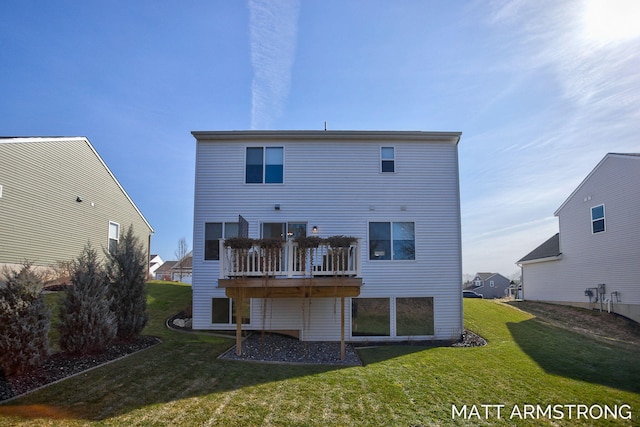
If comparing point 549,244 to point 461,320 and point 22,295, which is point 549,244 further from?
point 22,295

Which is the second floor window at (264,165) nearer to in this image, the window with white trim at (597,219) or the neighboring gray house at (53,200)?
the neighboring gray house at (53,200)

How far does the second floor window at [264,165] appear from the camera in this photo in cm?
1204

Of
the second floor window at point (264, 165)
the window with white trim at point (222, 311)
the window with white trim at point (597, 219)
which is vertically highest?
the second floor window at point (264, 165)

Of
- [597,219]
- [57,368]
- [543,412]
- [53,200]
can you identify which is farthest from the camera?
[597,219]

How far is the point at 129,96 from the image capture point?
42.8ft

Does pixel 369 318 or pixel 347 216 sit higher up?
pixel 347 216

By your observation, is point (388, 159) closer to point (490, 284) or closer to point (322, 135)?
point (322, 135)

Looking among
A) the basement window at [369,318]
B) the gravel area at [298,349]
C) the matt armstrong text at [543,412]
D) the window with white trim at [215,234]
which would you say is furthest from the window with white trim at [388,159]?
the matt armstrong text at [543,412]

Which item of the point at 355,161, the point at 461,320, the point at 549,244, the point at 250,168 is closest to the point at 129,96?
the point at 250,168

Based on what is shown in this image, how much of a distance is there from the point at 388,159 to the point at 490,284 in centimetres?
4379

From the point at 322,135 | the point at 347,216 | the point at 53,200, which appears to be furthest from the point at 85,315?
the point at 53,200

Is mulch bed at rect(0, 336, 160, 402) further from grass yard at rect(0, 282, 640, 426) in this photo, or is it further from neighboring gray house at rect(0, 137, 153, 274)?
neighboring gray house at rect(0, 137, 153, 274)

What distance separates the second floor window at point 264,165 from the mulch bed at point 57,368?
557 centimetres

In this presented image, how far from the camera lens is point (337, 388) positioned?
6773 mm
